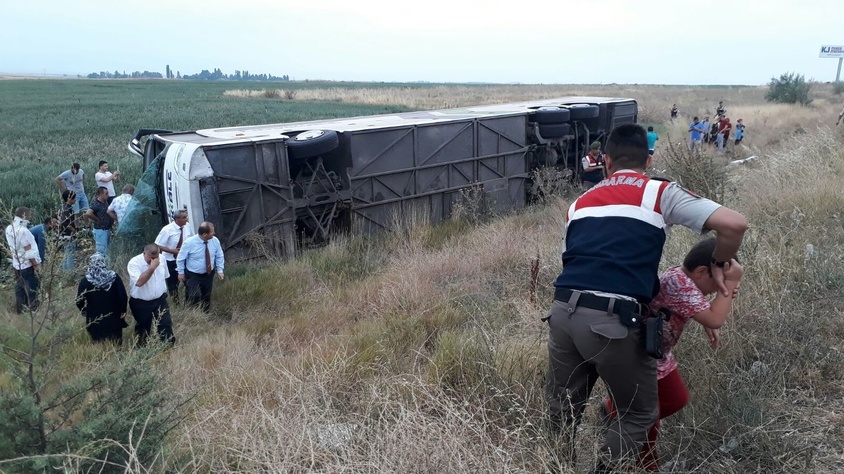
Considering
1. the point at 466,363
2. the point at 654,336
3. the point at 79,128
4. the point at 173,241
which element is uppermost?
the point at 654,336

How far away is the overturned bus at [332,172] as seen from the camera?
8672 mm

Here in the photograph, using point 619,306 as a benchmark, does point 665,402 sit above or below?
below

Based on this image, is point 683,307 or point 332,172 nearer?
point 683,307

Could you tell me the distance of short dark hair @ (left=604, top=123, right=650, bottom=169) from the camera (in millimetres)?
2900

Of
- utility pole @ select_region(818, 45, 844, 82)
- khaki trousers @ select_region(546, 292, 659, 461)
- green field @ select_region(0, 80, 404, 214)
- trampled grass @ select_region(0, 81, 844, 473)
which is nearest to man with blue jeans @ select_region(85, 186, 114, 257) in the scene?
green field @ select_region(0, 80, 404, 214)

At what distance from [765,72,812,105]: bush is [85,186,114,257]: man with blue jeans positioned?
119 feet

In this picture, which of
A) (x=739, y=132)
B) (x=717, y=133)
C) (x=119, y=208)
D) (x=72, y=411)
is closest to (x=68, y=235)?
(x=119, y=208)

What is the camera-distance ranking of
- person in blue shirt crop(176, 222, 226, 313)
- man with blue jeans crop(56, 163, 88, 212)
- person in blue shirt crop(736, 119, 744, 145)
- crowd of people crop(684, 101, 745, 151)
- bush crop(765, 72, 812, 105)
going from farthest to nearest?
A: bush crop(765, 72, 812, 105), person in blue shirt crop(736, 119, 744, 145), crowd of people crop(684, 101, 745, 151), man with blue jeans crop(56, 163, 88, 212), person in blue shirt crop(176, 222, 226, 313)

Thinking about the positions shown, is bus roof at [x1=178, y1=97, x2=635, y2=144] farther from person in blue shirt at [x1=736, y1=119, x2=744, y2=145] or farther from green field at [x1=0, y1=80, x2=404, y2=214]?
person in blue shirt at [x1=736, y1=119, x2=744, y2=145]

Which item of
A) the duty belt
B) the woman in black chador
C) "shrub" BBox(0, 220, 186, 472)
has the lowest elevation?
the woman in black chador

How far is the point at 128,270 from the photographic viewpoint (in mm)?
6211

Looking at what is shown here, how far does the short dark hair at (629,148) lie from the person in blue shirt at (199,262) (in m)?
5.54

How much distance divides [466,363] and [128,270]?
13.6 feet

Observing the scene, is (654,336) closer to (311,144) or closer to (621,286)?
(621,286)
